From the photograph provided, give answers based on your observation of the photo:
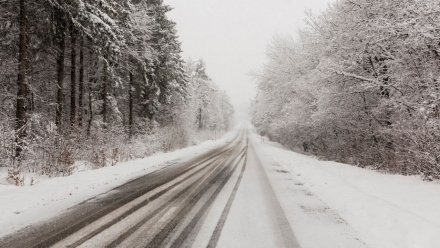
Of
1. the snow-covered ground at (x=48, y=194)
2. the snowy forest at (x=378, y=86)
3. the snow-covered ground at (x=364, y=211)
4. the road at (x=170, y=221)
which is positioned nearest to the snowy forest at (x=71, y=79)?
the snow-covered ground at (x=48, y=194)

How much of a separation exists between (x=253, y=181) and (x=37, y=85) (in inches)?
566

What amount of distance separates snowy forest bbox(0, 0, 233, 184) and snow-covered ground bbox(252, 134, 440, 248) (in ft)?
24.3

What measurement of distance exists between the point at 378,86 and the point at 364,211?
298 inches

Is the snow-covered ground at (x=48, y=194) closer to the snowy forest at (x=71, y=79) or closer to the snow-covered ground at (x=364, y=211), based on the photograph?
the snowy forest at (x=71, y=79)

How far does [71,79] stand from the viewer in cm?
1623

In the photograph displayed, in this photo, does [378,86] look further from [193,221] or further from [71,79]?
[71,79]

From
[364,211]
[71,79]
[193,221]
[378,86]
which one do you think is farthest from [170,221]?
[71,79]

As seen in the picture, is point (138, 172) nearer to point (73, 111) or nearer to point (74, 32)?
point (73, 111)

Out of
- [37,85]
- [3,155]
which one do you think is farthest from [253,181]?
[37,85]

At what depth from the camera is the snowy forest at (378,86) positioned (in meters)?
9.05

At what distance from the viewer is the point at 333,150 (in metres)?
21.9

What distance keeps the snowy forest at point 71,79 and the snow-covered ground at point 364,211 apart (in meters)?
7.40

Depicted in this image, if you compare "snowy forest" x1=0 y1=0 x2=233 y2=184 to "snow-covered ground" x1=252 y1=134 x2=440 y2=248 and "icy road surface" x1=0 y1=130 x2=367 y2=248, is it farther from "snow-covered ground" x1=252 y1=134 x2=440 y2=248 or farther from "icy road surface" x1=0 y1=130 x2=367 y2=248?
"snow-covered ground" x1=252 y1=134 x2=440 y2=248

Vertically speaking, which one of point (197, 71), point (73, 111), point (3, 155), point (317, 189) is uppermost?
point (197, 71)
